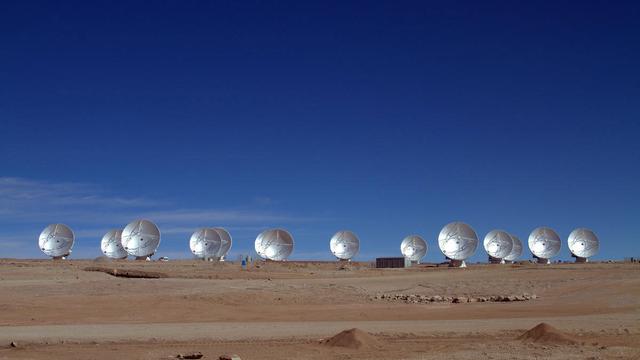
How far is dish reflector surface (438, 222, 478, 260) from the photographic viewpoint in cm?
7269

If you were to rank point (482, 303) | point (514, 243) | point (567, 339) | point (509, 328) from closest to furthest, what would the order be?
1. point (567, 339)
2. point (509, 328)
3. point (482, 303)
4. point (514, 243)

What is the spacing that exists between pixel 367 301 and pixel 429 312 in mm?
6624

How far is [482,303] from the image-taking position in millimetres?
41500

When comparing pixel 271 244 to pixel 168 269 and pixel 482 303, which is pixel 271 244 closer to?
pixel 168 269

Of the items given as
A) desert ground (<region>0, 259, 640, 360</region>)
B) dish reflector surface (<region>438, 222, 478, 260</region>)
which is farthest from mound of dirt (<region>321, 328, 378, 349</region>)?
dish reflector surface (<region>438, 222, 478, 260</region>)

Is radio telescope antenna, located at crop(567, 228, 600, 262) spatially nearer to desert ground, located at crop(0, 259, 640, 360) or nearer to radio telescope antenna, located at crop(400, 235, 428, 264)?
radio telescope antenna, located at crop(400, 235, 428, 264)

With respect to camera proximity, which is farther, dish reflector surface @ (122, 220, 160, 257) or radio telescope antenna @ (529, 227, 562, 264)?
radio telescope antenna @ (529, 227, 562, 264)

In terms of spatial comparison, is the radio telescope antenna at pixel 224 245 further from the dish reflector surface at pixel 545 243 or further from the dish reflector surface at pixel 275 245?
the dish reflector surface at pixel 545 243

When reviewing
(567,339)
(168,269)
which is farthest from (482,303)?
(168,269)

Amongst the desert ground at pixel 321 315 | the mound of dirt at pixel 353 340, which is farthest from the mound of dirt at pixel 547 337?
the mound of dirt at pixel 353 340

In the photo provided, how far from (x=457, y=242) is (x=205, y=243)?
28450 millimetres

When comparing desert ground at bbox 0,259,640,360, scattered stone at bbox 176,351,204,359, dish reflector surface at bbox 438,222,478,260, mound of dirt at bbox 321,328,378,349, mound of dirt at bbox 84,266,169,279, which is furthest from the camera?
dish reflector surface at bbox 438,222,478,260

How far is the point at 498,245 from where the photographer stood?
80.7m

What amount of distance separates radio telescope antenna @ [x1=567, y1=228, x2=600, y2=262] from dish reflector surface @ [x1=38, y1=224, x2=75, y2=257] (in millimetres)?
55836
